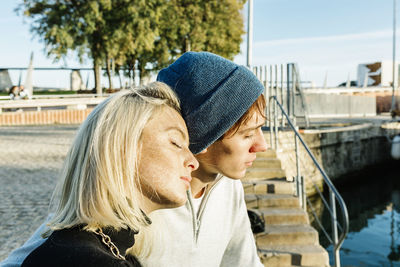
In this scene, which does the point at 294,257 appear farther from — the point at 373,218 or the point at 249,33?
the point at 373,218

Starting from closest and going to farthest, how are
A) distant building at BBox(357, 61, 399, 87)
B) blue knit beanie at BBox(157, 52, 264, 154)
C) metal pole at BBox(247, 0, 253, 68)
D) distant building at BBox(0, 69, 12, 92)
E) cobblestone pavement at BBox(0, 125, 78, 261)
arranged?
blue knit beanie at BBox(157, 52, 264, 154), cobblestone pavement at BBox(0, 125, 78, 261), metal pole at BBox(247, 0, 253, 68), distant building at BBox(0, 69, 12, 92), distant building at BBox(357, 61, 399, 87)

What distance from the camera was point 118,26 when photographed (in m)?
26.6

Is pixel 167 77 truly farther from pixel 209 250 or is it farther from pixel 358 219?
pixel 358 219

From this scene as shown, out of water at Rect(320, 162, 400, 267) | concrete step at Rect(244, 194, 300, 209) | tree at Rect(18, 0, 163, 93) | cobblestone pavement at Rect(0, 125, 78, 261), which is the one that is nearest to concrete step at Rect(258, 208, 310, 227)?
concrete step at Rect(244, 194, 300, 209)

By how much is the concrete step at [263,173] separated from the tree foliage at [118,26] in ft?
55.4

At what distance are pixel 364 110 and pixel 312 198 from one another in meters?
15.9

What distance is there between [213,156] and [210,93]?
30cm

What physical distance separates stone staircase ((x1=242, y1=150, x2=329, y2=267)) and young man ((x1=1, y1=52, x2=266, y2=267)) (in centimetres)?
300

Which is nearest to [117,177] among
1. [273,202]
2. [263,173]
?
[273,202]

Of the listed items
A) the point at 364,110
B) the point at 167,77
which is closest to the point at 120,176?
the point at 167,77

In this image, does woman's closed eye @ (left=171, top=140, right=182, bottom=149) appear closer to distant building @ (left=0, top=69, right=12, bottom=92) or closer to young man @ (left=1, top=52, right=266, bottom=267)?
young man @ (left=1, top=52, right=266, bottom=267)

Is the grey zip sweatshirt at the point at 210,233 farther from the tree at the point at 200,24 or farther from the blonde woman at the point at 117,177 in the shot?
the tree at the point at 200,24

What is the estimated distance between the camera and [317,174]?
14773 mm

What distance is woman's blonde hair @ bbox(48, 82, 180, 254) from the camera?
39.9 inches
